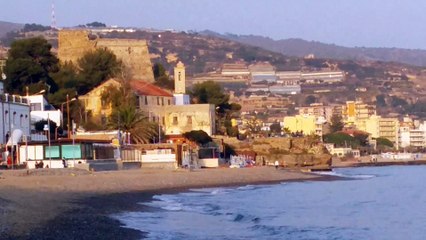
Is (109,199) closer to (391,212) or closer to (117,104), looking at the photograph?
(391,212)

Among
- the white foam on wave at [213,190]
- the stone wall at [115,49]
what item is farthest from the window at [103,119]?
the white foam on wave at [213,190]

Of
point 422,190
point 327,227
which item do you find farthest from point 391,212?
point 422,190

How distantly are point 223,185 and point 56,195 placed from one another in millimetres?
19835

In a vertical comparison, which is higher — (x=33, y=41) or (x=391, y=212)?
(x=33, y=41)

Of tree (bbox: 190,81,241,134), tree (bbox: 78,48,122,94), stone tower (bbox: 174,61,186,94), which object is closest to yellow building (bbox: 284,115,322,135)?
tree (bbox: 190,81,241,134)

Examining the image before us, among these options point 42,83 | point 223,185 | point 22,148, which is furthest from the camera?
point 42,83

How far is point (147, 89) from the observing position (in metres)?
72.6

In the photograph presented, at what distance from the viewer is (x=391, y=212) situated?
32.1m

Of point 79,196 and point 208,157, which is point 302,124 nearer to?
point 208,157

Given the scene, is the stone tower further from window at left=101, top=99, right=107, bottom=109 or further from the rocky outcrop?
window at left=101, top=99, right=107, bottom=109

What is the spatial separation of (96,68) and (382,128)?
116m

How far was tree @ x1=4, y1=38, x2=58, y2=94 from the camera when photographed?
6469 cm

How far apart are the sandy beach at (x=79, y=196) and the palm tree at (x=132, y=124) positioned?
793cm

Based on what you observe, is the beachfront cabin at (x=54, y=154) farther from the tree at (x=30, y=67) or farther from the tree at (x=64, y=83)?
the tree at (x=64, y=83)
